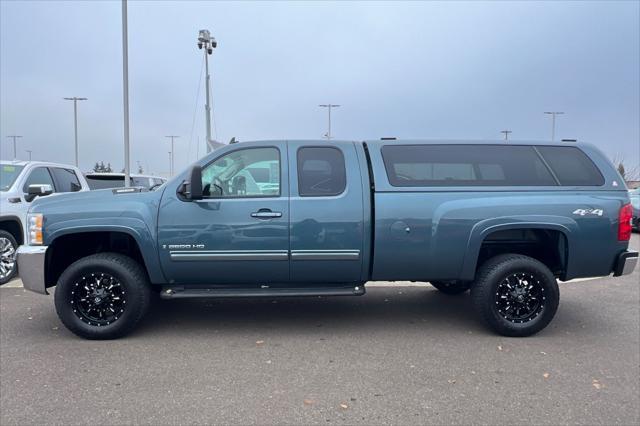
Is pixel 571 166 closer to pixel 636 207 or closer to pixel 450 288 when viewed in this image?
pixel 450 288

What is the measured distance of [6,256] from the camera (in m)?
7.18

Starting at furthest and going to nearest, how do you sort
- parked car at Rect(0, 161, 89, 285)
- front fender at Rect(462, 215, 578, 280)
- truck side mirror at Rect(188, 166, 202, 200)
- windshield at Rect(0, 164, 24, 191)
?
windshield at Rect(0, 164, 24, 191) < parked car at Rect(0, 161, 89, 285) < front fender at Rect(462, 215, 578, 280) < truck side mirror at Rect(188, 166, 202, 200)

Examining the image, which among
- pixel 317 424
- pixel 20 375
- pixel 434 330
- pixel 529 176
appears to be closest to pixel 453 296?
pixel 434 330

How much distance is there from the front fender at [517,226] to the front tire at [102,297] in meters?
3.25

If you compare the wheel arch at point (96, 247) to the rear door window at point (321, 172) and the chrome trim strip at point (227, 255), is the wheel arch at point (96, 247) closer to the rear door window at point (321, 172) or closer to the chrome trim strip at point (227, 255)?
the chrome trim strip at point (227, 255)

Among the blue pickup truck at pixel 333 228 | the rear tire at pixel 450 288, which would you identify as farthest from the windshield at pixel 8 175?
the rear tire at pixel 450 288

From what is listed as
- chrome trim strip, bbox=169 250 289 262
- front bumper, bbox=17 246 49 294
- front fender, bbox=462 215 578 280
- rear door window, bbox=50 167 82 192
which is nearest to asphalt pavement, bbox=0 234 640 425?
front bumper, bbox=17 246 49 294

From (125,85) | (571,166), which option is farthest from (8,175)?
(571,166)

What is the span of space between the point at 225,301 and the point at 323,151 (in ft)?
8.05

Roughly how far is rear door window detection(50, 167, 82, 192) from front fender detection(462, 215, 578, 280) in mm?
7007

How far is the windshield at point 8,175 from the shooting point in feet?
24.5

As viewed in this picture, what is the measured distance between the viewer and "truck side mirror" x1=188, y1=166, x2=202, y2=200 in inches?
181

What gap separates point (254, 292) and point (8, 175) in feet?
17.2

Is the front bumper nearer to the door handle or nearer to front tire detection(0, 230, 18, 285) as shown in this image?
the door handle
